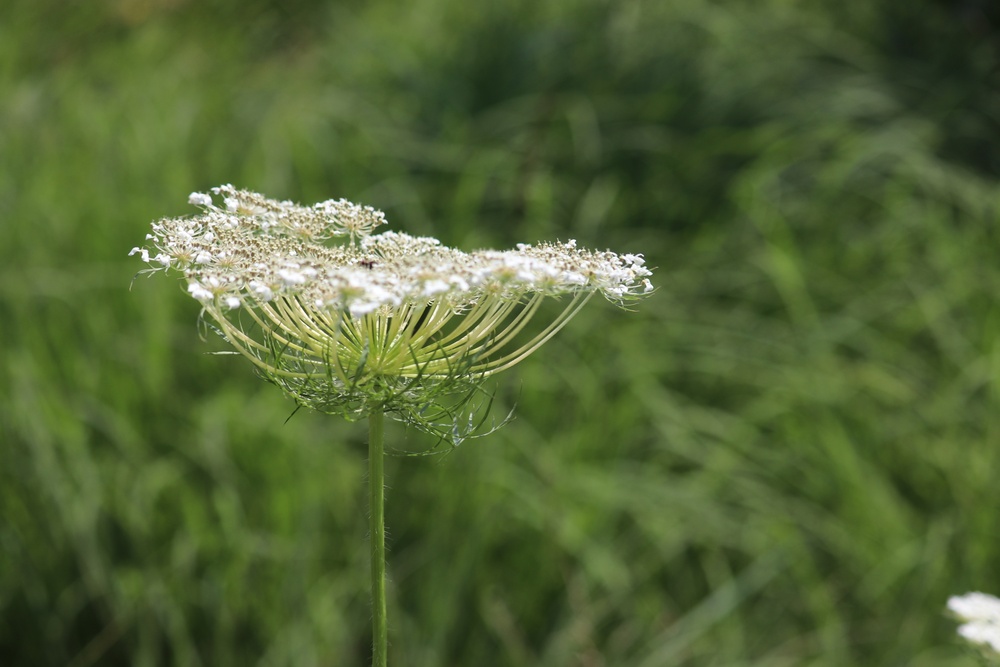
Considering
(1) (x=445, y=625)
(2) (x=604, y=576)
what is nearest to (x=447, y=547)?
(1) (x=445, y=625)

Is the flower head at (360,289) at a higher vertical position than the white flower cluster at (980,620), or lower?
higher

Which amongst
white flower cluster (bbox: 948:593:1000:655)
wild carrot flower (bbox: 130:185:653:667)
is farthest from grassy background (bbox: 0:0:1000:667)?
wild carrot flower (bbox: 130:185:653:667)

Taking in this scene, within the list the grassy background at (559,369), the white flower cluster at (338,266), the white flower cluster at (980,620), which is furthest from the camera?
the grassy background at (559,369)

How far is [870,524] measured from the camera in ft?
10.7

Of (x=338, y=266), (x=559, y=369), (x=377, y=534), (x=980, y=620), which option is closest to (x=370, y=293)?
(x=338, y=266)

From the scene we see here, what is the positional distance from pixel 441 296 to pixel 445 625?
6.54ft

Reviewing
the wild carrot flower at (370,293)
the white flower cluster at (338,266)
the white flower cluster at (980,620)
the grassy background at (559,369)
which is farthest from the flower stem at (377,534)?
the grassy background at (559,369)

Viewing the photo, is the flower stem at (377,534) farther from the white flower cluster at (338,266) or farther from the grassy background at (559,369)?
the grassy background at (559,369)

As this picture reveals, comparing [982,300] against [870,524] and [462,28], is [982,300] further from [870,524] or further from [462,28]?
[462,28]

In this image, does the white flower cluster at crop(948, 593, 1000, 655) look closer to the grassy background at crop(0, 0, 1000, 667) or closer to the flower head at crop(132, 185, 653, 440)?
the flower head at crop(132, 185, 653, 440)

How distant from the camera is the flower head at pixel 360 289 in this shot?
0.97 m

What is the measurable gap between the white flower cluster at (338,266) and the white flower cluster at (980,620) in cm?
70

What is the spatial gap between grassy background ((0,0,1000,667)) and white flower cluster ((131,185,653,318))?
122 centimetres

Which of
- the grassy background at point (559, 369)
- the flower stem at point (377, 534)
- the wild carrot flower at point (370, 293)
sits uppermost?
the grassy background at point (559, 369)
